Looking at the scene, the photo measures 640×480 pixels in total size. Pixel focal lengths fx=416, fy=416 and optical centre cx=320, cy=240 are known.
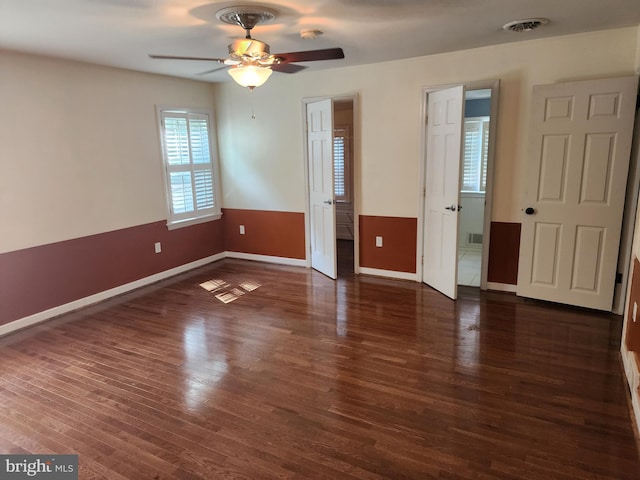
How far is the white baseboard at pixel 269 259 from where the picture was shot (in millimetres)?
5594

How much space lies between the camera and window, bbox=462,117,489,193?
232 inches

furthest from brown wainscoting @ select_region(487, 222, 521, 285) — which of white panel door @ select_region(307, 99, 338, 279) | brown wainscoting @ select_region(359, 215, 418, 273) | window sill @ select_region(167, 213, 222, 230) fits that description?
window sill @ select_region(167, 213, 222, 230)

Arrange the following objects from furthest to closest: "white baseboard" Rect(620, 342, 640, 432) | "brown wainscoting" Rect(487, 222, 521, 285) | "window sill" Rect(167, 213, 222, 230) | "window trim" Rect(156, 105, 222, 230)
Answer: "window sill" Rect(167, 213, 222, 230) → "window trim" Rect(156, 105, 222, 230) → "brown wainscoting" Rect(487, 222, 521, 285) → "white baseboard" Rect(620, 342, 640, 432)

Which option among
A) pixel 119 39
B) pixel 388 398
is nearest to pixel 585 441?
pixel 388 398

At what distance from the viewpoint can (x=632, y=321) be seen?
9.23 ft

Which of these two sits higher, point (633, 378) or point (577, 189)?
point (577, 189)

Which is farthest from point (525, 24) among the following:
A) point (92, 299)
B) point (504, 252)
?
point (92, 299)

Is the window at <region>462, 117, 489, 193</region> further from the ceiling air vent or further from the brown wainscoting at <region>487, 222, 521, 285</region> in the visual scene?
the ceiling air vent

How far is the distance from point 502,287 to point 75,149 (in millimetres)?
4563

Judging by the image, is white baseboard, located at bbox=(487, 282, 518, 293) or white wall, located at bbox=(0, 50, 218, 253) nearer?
white wall, located at bbox=(0, 50, 218, 253)

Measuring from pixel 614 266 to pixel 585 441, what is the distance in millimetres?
2033

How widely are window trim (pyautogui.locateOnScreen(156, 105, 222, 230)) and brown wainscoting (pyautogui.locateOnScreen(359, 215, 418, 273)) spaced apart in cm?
220

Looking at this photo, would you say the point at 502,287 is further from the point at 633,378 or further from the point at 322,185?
the point at 322,185

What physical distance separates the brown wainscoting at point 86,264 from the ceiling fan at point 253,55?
2421mm
